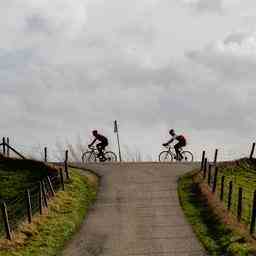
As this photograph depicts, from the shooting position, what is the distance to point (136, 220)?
1174 inches

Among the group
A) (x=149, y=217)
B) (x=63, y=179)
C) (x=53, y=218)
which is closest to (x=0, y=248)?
(x=53, y=218)

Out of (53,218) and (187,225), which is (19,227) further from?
(187,225)

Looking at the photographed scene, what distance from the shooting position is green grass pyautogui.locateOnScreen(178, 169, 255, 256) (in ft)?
80.0

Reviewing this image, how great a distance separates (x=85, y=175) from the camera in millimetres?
40406

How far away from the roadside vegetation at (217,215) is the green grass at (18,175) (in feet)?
27.1

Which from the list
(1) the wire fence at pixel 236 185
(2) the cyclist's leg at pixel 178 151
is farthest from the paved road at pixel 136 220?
(2) the cyclist's leg at pixel 178 151

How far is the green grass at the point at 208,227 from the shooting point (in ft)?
80.0

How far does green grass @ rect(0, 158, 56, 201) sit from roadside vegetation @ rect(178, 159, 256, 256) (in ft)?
27.1

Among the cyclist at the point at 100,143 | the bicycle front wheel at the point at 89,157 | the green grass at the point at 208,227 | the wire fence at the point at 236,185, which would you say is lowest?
the green grass at the point at 208,227

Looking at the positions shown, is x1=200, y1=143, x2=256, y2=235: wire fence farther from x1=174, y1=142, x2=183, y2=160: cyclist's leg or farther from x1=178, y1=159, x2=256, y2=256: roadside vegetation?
x1=174, y1=142, x2=183, y2=160: cyclist's leg

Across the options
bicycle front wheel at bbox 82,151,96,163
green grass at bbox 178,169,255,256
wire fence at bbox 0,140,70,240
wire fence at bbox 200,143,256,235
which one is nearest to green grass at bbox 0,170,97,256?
wire fence at bbox 0,140,70,240

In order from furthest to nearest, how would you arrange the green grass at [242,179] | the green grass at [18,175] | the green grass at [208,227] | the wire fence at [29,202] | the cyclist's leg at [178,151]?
the cyclist's leg at [178,151], the green grass at [18,175], the green grass at [242,179], the wire fence at [29,202], the green grass at [208,227]

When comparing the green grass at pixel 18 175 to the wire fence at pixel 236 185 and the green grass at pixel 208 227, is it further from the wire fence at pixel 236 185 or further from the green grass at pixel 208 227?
the wire fence at pixel 236 185

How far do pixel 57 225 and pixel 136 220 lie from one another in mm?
3388
